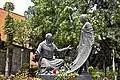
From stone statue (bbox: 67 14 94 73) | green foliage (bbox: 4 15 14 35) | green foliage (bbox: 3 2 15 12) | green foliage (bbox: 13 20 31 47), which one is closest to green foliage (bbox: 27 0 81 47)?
green foliage (bbox: 13 20 31 47)

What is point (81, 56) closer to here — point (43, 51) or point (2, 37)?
point (43, 51)

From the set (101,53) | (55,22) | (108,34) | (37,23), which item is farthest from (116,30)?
(37,23)

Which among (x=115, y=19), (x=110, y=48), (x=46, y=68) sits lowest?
(x=46, y=68)

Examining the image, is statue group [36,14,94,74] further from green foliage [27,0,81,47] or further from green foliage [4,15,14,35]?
green foliage [4,15,14,35]

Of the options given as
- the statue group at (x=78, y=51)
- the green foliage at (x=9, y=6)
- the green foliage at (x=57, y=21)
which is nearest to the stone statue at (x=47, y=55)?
the statue group at (x=78, y=51)

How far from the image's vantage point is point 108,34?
87.2ft

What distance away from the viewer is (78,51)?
1330 centimetres

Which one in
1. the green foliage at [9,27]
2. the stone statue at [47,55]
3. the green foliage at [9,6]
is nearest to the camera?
the stone statue at [47,55]

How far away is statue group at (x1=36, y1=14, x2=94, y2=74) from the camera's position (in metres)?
13.0

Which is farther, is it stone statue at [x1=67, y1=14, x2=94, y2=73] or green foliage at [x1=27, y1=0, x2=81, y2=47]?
green foliage at [x1=27, y1=0, x2=81, y2=47]

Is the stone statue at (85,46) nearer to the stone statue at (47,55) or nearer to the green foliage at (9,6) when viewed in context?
the stone statue at (47,55)

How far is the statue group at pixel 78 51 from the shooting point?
12992 mm

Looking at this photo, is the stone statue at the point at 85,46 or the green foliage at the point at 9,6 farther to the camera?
the green foliage at the point at 9,6

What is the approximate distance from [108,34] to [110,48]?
2282 millimetres
